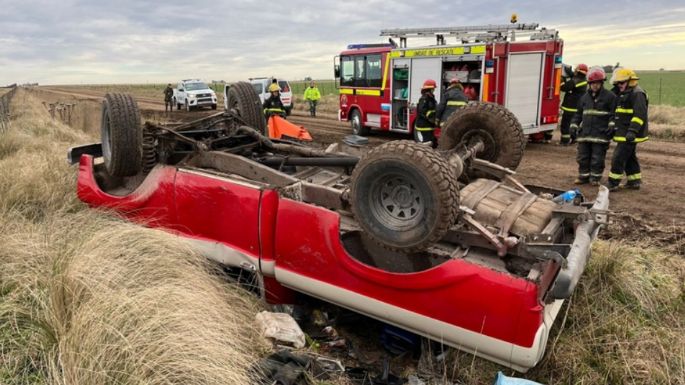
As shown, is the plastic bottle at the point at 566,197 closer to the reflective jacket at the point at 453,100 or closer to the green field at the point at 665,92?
the reflective jacket at the point at 453,100

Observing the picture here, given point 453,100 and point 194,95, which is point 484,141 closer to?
point 453,100

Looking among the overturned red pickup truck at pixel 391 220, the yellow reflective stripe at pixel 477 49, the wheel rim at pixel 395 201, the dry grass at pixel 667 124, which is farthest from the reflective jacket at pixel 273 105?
the dry grass at pixel 667 124

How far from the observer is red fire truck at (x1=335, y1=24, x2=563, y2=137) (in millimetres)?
9562

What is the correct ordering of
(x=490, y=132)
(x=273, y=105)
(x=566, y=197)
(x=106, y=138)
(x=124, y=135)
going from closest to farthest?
1. (x=566, y=197)
2. (x=490, y=132)
3. (x=124, y=135)
4. (x=106, y=138)
5. (x=273, y=105)

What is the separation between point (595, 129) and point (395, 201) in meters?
5.41

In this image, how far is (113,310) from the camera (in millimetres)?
2557

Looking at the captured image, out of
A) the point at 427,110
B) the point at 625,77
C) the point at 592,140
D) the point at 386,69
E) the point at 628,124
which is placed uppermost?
the point at 386,69

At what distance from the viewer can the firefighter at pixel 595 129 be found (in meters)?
7.04

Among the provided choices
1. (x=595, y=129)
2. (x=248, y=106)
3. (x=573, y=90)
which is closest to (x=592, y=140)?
(x=595, y=129)

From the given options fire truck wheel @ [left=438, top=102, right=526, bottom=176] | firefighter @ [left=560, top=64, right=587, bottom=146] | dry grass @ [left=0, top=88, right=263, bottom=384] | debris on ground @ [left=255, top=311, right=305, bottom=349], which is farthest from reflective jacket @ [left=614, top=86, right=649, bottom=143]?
dry grass @ [left=0, top=88, right=263, bottom=384]

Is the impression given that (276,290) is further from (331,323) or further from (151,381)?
(151,381)

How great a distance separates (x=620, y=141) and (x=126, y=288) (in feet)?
20.2

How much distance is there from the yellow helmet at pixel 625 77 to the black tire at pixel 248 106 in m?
4.61

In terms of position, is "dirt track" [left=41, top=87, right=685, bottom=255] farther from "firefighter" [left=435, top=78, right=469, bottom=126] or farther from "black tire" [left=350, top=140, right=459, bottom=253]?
"black tire" [left=350, top=140, right=459, bottom=253]
